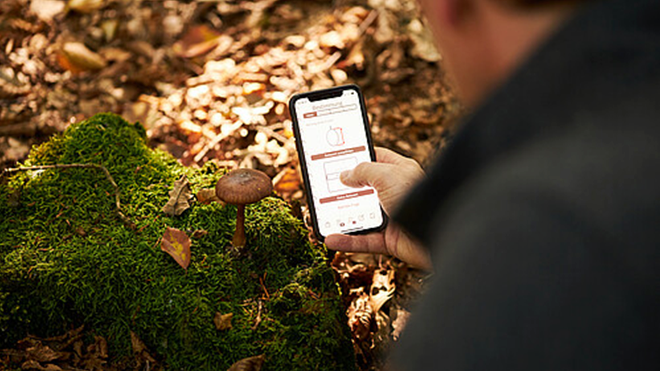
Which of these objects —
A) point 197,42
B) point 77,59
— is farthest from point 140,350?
point 197,42

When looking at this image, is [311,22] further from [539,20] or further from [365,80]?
[539,20]

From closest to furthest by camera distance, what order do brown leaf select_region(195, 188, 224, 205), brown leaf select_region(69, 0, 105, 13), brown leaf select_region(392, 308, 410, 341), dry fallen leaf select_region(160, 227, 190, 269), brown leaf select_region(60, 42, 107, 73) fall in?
dry fallen leaf select_region(160, 227, 190, 269)
brown leaf select_region(195, 188, 224, 205)
brown leaf select_region(392, 308, 410, 341)
brown leaf select_region(60, 42, 107, 73)
brown leaf select_region(69, 0, 105, 13)

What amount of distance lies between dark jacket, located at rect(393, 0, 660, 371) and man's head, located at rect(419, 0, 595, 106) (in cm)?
8

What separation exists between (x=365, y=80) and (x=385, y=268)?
82.8 inches

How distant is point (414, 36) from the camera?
5.59m

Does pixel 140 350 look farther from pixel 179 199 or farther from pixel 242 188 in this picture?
pixel 242 188

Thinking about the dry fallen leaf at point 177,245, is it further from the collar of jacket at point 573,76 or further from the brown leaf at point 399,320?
the collar of jacket at point 573,76

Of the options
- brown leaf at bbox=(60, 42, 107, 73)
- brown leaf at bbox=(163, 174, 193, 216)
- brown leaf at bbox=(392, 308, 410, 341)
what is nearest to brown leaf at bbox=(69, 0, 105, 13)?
brown leaf at bbox=(60, 42, 107, 73)

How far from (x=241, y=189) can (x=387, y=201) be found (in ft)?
2.70

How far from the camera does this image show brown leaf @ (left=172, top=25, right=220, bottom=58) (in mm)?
5555

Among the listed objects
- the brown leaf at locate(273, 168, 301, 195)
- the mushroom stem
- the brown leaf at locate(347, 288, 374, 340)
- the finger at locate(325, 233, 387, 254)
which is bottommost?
the brown leaf at locate(347, 288, 374, 340)

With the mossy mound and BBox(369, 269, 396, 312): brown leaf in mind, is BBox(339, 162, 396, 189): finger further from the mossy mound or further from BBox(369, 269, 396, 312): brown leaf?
BBox(369, 269, 396, 312): brown leaf

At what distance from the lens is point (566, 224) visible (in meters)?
0.97

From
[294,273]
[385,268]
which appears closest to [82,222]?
[294,273]
